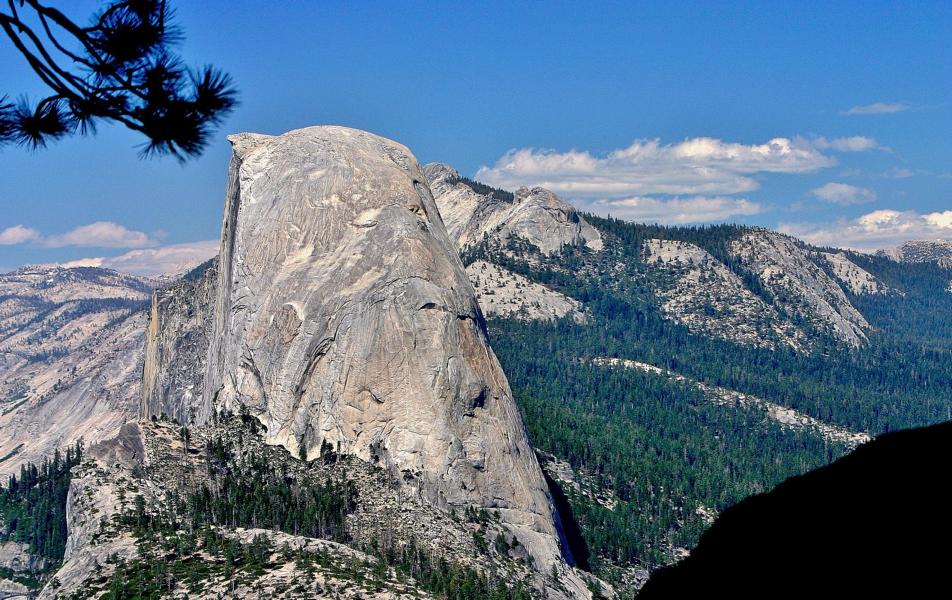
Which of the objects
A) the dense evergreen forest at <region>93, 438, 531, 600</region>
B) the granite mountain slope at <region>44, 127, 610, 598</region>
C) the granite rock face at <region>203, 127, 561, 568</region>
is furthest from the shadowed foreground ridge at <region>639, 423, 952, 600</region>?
the granite rock face at <region>203, 127, 561, 568</region>

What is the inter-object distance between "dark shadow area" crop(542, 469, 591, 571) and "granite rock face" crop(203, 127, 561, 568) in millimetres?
13780

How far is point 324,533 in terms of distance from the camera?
108688 millimetres

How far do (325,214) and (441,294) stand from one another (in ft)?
62.0

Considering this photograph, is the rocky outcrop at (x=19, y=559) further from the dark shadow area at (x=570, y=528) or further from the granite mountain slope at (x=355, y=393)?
the dark shadow area at (x=570, y=528)

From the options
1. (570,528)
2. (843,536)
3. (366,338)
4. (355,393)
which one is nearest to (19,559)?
(355,393)

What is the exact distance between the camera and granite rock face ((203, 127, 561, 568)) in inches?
4850

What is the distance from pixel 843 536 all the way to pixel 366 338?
99.7 m

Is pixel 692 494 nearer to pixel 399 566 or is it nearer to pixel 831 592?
pixel 399 566

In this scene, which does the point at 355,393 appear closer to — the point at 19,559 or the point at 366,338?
the point at 366,338

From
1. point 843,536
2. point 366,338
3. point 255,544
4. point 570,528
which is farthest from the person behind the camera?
point 570,528

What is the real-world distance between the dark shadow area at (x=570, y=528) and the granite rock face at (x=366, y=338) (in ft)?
45.2

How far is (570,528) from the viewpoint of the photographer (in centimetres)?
14925

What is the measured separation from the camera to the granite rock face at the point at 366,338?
404 feet

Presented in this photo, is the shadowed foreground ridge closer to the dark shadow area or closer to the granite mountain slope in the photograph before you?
the granite mountain slope
